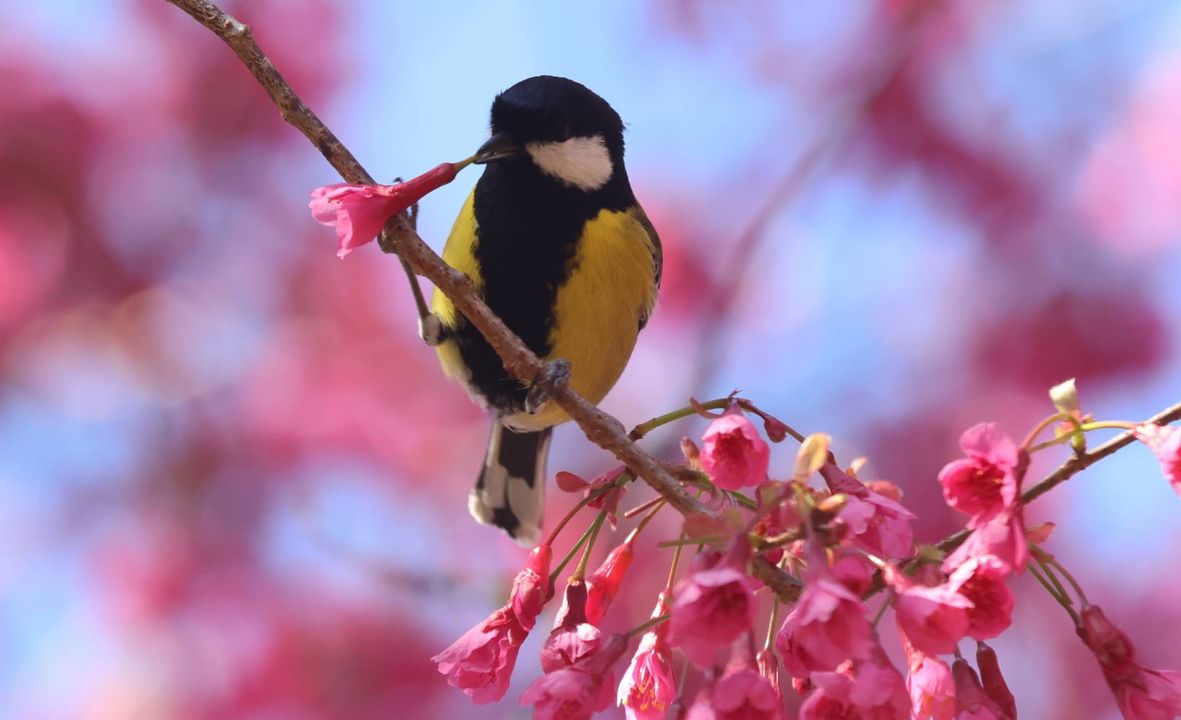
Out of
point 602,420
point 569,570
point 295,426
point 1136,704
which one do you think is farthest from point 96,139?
point 1136,704

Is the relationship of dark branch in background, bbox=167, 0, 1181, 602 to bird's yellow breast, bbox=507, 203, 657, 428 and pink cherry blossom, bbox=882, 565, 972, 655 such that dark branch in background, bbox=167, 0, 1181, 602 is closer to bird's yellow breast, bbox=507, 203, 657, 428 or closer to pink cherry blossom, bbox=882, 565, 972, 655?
pink cherry blossom, bbox=882, 565, 972, 655

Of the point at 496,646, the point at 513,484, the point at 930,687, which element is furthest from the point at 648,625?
the point at 513,484

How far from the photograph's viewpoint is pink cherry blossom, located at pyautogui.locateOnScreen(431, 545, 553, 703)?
1.23m

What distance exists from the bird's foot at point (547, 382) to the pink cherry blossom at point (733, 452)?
0.23m

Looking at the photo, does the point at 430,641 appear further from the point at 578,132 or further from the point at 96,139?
the point at 96,139

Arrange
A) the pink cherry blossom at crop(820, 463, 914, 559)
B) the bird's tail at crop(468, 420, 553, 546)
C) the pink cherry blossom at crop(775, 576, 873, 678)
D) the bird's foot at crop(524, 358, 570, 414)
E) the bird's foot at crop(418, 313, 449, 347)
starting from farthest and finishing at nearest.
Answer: the bird's tail at crop(468, 420, 553, 546)
the bird's foot at crop(418, 313, 449, 347)
the bird's foot at crop(524, 358, 570, 414)
the pink cherry blossom at crop(820, 463, 914, 559)
the pink cherry blossom at crop(775, 576, 873, 678)

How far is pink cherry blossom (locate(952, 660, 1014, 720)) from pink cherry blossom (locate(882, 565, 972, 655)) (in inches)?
4.0

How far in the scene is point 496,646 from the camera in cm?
124

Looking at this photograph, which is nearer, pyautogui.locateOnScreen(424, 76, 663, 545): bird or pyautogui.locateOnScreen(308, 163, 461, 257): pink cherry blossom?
pyautogui.locateOnScreen(308, 163, 461, 257): pink cherry blossom

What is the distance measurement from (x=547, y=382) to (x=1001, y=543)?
0.62 m

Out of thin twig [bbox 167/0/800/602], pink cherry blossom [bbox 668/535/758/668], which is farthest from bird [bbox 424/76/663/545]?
pink cherry blossom [bbox 668/535/758/668]

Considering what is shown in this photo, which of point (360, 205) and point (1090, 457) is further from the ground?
point (360, 205)

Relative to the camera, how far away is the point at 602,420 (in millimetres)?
1280

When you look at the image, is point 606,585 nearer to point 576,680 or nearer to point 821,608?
point 576,680
